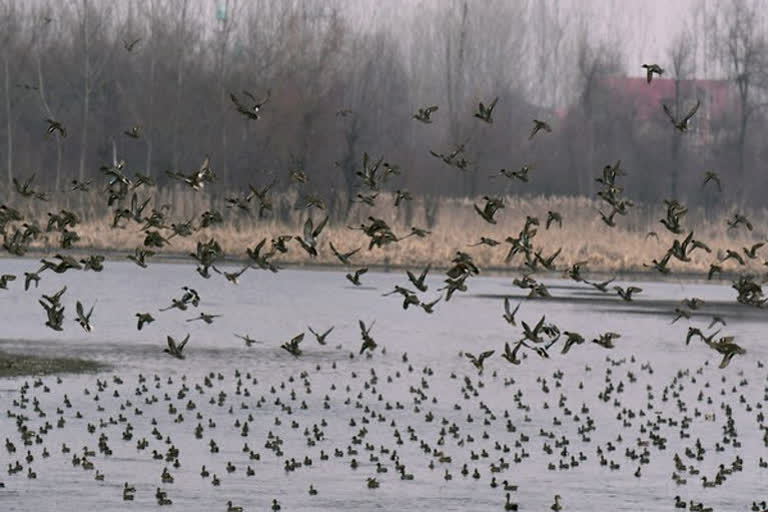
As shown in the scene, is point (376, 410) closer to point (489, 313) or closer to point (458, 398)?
point (458, 398)

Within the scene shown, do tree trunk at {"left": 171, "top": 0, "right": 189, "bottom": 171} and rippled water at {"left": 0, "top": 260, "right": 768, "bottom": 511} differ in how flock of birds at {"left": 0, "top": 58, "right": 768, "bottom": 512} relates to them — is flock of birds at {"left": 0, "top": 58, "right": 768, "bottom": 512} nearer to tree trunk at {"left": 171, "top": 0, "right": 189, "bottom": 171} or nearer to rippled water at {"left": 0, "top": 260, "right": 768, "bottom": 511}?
rippled water at {"left": 0, "top": 260, "right": 768, "bottom": 511}

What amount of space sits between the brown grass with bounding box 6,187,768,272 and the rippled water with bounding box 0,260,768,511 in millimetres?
13134

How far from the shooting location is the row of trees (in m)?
63.4

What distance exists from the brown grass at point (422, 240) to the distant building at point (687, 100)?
30.4 metres

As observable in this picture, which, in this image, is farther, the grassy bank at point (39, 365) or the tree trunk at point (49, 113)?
the tree trunk at point (49, 113)

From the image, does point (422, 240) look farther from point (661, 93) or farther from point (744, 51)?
point (661, 93)

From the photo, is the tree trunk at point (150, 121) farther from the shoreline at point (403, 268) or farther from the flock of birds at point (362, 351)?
the flock of birds at point (362, 351)

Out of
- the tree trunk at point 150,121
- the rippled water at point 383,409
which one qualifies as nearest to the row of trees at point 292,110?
the tree trunk at point 150,121

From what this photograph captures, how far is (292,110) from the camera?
201 ft

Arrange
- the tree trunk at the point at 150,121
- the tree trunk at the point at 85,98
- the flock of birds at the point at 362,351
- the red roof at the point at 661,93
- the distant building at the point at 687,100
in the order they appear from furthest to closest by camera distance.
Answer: the red roof at the point at 661,93, the distant building at the point at 687,100, the tree trunk at the point at 85,98, the tree trunk at the point at 150,121, the flock of birds at the point at 362,351

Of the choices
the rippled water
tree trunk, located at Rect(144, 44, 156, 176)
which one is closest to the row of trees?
tree trunk, located at Rect(144, 44, 156, 176)

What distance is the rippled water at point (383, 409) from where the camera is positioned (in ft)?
48.8

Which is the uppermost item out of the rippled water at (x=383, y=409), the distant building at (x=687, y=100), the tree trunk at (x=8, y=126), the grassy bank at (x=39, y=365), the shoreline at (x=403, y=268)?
the distant building at (x=687, y=100)

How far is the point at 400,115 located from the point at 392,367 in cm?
8184
